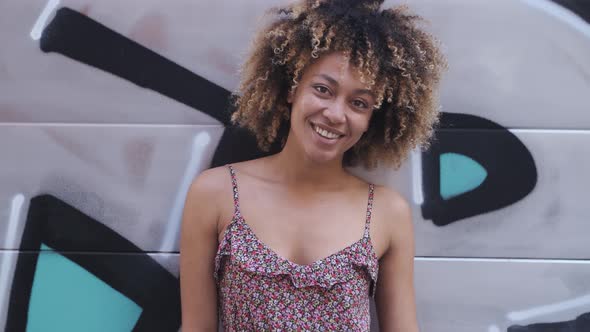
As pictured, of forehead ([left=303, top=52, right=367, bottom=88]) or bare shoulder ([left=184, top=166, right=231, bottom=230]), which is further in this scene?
bare shoulder ([left=184, top=166, right=231, bottom=230])

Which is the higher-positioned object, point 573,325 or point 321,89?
point 321,89

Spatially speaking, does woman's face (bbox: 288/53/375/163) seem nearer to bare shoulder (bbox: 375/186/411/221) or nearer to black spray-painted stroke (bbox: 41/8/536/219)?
bare shoulder (bbox: 375/186/411/221)

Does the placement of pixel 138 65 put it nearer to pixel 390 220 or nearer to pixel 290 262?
pixel 290 262

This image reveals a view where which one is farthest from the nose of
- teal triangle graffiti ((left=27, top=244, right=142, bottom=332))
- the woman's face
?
teal triangle graffiti ((left=27, top=244, right=142, bottom=332))

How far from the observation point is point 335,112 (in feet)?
4.93

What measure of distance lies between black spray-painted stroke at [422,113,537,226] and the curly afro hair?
131 mm

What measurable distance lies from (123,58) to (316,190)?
732 mm

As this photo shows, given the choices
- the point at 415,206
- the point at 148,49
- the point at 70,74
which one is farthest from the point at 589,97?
the point at 70,74

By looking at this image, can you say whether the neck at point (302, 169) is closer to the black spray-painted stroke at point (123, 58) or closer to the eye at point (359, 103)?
the eye at point (359, 103)

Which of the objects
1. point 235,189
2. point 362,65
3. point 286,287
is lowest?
point 286,287

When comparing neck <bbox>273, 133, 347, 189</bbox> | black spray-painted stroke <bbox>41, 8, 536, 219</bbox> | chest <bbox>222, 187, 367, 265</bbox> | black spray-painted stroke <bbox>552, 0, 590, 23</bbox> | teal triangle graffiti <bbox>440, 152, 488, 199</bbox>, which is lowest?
chest <bbox>222, 187, 367, 265</bbox>

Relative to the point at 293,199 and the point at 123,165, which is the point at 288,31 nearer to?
the point at 293,199

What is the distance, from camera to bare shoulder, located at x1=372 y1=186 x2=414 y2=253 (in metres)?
1.69

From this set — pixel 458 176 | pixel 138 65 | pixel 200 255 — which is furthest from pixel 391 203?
pixel 138 65
